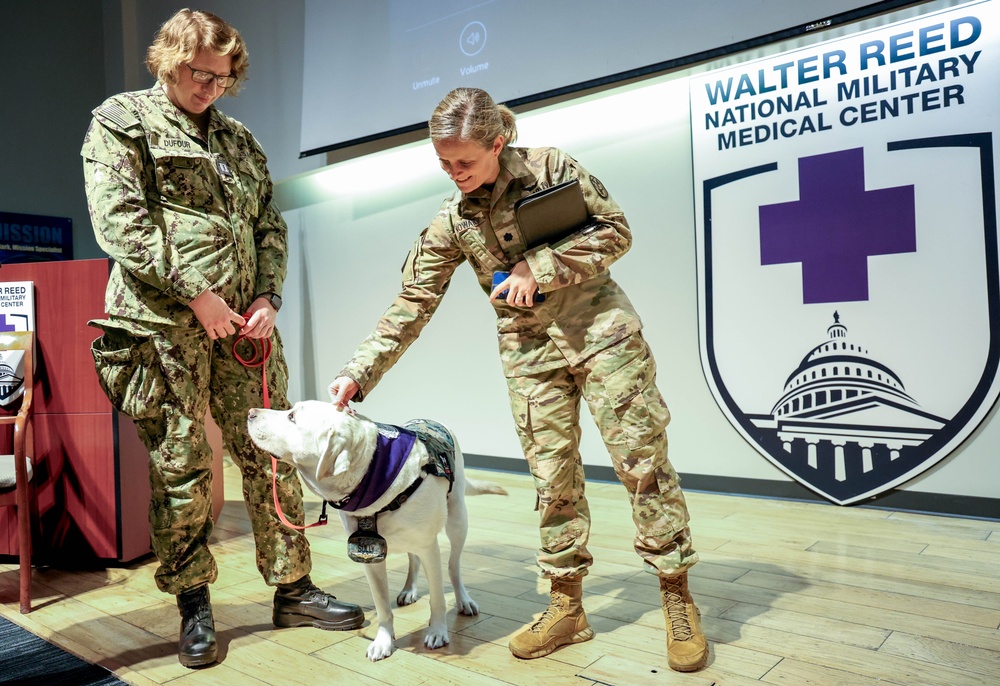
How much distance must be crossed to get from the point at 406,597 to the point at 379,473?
27.2 inches

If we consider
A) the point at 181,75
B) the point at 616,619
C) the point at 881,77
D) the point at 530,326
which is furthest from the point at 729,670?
the point at 881,77

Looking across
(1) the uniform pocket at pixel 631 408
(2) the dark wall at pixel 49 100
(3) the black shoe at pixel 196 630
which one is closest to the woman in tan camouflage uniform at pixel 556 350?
(1) the uniform pocket at pixel 631 408

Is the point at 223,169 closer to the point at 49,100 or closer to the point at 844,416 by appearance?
the point at 844,416

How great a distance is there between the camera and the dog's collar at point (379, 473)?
1.63m

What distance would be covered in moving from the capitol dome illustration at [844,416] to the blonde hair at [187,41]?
8.00ft

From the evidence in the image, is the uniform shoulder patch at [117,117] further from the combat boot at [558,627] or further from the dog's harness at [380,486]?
the combat boot at [558,627]

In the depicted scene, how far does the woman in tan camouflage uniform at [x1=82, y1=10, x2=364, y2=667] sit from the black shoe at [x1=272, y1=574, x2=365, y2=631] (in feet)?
0.68

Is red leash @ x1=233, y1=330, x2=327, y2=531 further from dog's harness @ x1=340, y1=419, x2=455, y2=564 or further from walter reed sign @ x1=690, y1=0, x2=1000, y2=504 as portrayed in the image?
walter reed sign @ x1=690, y1=0, x2=1000, y2=504

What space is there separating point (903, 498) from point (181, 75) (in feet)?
9.42

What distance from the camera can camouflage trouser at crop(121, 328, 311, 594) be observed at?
181 centimetres

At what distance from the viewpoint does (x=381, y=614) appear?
1.83 metres

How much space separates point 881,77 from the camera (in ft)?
9.43

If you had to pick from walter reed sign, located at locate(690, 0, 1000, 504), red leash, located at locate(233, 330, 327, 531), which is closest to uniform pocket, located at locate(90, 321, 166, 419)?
red leash, located at locate(233, 330, 327, 531)

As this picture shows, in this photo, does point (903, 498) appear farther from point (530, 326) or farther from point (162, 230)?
point (162, 230)
